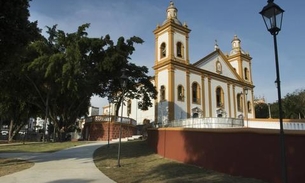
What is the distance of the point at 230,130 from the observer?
1051 cm

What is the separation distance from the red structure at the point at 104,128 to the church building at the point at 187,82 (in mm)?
3390

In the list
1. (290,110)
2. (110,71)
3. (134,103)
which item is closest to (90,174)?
(110,71)

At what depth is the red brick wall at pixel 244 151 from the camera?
8297 mm

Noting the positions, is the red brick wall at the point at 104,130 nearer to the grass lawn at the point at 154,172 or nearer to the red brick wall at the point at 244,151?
the grass lawn at the point at 154,172

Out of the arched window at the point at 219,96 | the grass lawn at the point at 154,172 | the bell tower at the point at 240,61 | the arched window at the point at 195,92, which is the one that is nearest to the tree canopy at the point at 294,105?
the bell tower at the point at 240,61

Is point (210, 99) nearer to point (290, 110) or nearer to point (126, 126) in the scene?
point (126, 126)

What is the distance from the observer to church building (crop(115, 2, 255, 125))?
34406 mm

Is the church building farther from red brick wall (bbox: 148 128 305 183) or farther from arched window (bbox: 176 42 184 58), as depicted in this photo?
red brick wall (bbox: 148 128 305 183)

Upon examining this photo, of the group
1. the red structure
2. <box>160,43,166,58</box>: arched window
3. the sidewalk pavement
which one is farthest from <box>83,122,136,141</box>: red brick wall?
the sidewalk pavement

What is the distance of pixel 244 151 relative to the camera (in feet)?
32.2

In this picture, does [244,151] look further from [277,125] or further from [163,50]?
[163,50]

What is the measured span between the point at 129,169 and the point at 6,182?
175 inches

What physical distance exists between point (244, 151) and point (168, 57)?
84.6 ft

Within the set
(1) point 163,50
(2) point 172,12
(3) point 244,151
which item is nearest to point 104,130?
(1) point 163,50
